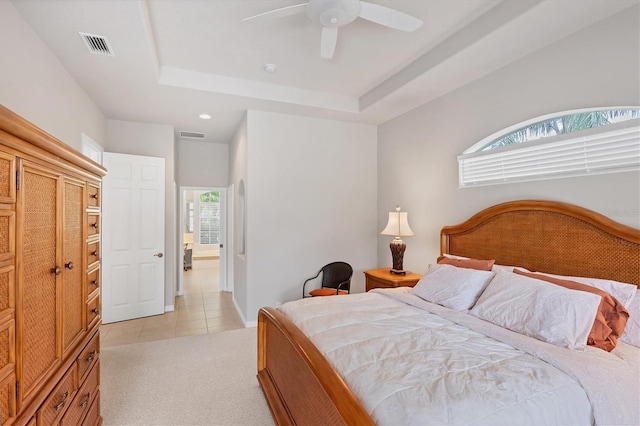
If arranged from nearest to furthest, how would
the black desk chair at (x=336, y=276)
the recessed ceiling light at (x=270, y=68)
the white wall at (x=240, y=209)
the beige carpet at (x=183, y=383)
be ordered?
the beige carpet at (x=183, y=383), the recessed ceiling light at (x=270, y=68), the white wall at (x=240, y=209), the black desk chair at (x=336, y=276)

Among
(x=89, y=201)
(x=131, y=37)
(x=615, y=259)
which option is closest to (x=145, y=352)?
(x=89, y=201)

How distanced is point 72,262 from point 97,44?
76.9 inches

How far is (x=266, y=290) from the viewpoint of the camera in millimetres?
4109

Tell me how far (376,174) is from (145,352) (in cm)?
370

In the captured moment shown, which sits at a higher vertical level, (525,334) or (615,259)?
(615,259)

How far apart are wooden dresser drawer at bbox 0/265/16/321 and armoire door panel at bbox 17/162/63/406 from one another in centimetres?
3

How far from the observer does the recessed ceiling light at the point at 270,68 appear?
329cm

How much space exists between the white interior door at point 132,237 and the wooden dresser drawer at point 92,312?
2576 millimetres

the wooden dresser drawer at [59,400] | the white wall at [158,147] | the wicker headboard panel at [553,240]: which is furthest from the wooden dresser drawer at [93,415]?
the wicker headboard panel at [553,240]

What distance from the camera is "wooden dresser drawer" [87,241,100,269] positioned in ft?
6.04

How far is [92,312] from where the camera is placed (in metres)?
1.90

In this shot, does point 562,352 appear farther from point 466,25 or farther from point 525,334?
point 466,25

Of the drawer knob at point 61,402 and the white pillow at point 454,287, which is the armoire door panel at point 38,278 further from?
the white pillow at point 454,287

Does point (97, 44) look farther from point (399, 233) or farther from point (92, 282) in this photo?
point (399, 233)
